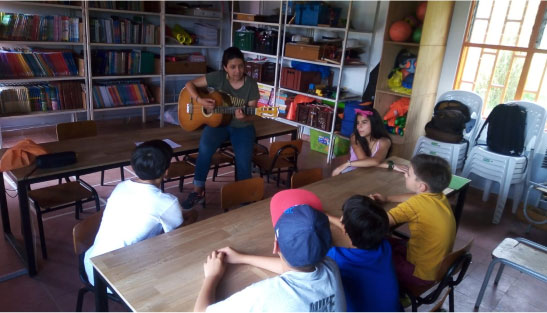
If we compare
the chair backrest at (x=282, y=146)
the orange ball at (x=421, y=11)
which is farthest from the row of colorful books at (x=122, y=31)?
the orange ball at (x=421, y=11)

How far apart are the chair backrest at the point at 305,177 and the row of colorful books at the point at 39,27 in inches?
142

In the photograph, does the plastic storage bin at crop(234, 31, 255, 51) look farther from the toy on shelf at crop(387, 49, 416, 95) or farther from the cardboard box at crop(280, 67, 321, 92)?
the toy on shelf at crop(387, 49, 416, 95)

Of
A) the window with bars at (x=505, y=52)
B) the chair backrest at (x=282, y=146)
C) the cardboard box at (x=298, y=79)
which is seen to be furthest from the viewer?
the cardboard box at (x=298, y=79)

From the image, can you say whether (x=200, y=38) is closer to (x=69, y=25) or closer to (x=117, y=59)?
(x=117, y=59)

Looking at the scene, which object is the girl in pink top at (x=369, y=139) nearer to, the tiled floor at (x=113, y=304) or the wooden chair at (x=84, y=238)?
the tiled floor at (x=113, y=304)

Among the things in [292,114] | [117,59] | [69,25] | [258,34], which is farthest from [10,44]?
[292,114]

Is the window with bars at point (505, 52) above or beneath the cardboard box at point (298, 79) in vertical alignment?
above

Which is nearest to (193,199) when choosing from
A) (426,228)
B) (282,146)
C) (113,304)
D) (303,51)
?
(282,146)

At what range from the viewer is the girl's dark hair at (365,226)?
1.38 m

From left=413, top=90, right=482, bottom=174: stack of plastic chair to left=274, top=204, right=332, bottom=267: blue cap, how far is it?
10.9ft

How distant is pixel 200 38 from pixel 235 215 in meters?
4.78

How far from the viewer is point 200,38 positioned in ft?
19.9

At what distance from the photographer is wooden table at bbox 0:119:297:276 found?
220 centimetres

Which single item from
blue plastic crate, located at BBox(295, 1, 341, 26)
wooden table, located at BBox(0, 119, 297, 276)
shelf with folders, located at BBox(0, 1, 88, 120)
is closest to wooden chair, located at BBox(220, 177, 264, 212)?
wooden table, located at BBox(0, 119, 297, 276)
